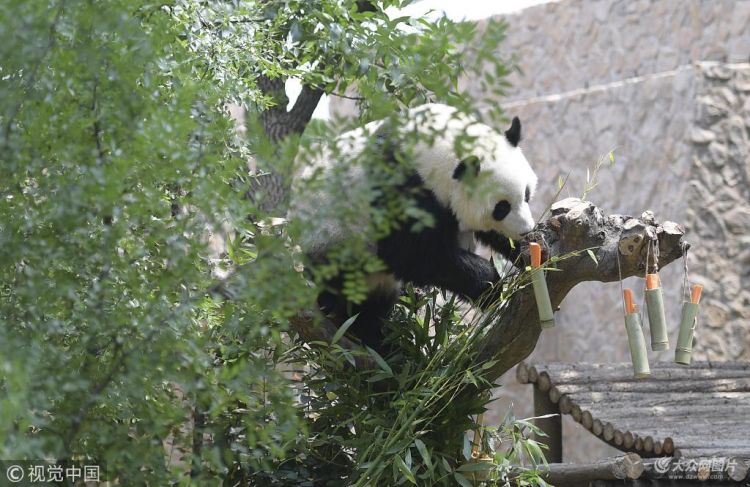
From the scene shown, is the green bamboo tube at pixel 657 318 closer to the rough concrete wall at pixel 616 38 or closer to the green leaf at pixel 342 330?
the green leaf at pixel 342 330

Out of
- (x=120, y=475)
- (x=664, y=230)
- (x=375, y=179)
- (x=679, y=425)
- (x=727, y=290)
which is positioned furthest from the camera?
(x=727, y=290)

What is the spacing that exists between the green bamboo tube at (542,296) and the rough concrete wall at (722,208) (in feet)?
16.6

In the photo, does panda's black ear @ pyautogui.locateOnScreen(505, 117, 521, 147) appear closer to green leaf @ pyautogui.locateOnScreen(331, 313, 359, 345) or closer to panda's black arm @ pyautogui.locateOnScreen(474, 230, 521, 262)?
panda's black arm @ pyautogui.locateOnScreen(474, 230, 521, 262)

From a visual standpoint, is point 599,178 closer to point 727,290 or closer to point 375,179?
point 727,290

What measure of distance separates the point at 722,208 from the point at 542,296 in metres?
5.29

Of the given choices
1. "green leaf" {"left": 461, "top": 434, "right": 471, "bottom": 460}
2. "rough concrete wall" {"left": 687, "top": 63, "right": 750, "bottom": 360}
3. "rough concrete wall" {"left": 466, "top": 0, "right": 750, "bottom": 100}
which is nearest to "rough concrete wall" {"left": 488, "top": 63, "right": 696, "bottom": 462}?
"rough concrete wall" {"left": 687, "top": 63, "right": 750, "bottom": 360}

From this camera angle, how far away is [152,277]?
209 cm

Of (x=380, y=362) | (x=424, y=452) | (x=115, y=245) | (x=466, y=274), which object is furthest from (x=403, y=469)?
(x=115, y=245)

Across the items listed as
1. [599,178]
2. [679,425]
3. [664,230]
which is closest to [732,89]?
[599,178]

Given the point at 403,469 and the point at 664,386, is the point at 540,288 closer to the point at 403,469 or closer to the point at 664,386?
the point at 403,469

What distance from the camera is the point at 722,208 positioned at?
773 centimetres

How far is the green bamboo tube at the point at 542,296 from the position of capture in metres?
2.95

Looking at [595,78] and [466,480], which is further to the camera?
[595,78]

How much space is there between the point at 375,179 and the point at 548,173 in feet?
24.4
